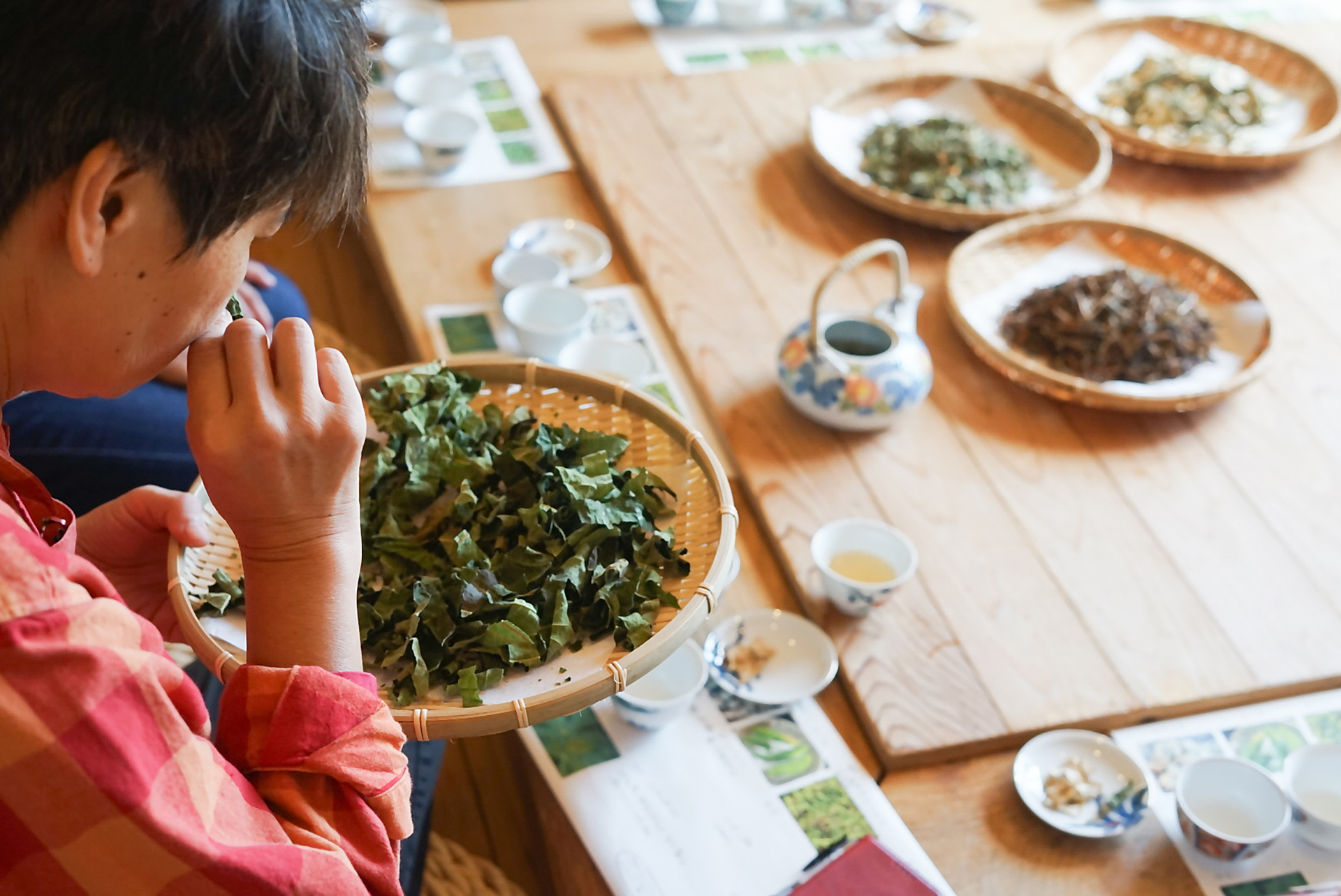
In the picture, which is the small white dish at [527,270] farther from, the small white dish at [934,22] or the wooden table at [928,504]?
the small white dish at [934,22]

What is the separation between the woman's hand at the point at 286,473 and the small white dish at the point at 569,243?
104 centimetres

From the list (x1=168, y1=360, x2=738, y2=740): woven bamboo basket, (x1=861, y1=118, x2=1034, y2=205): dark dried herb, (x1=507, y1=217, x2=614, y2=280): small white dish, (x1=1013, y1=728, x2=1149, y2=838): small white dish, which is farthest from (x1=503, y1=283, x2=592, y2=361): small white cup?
(x1=1013, y1=728, x2=1149, y2=838): small white dish

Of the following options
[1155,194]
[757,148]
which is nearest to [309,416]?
[757,148]

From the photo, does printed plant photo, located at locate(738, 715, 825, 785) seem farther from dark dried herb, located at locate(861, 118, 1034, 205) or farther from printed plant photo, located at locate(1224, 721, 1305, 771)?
dark dried herb, located at locate(861, 118, 1034, 205)

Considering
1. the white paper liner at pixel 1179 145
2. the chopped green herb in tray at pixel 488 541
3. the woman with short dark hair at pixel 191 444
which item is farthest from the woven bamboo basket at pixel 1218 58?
the woman with short dark hair at pixel 191 444

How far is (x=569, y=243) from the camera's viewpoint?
2.06 meters

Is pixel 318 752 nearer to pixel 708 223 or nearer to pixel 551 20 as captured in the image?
pixel 708 223

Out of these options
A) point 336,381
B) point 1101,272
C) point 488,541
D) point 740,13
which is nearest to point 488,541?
point 488,541

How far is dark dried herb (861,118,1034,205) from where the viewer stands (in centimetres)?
211

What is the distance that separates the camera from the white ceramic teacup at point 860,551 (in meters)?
1.40

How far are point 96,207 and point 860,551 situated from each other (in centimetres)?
101

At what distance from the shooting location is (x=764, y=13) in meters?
2.80

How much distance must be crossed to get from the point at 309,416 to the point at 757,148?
1.55 metres

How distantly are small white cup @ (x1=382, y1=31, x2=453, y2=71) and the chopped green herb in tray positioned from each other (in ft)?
4.28
